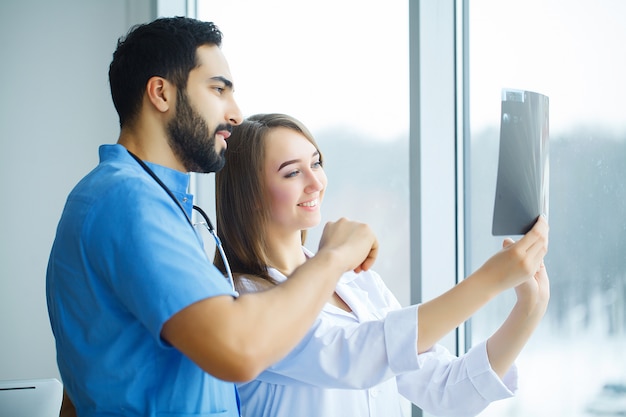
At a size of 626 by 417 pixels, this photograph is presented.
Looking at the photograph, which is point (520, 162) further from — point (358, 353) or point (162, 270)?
point (162, 270)

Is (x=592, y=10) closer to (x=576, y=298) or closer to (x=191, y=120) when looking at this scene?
(x=576, y=298)

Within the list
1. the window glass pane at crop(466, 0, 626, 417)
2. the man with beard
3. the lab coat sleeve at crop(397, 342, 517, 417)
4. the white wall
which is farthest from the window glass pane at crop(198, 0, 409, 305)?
the man with beard

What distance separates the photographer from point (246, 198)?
1.57 meters

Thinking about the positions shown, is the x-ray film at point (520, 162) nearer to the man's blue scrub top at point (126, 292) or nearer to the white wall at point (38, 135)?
the man's blue scrub top at point (126, 292)

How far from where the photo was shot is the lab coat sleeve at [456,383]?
1426 mm

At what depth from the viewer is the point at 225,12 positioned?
2881 millimetres

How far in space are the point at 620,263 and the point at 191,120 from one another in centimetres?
99

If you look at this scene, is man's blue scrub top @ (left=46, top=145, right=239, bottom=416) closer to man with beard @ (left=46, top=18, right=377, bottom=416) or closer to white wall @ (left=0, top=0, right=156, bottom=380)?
man with beard @ (left=46, top=18, right=377, bottom=416)

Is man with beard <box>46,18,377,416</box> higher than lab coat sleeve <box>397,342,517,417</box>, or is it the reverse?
man with beard <box>46,18,377,416</box>

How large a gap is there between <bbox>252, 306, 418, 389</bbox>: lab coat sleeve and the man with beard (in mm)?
158

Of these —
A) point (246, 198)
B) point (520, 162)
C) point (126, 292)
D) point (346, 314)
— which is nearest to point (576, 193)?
point (520, 162)

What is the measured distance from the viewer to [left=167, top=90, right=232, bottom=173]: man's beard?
1.16 m

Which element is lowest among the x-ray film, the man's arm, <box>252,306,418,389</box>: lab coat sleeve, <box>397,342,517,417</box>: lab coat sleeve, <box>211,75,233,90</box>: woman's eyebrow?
<box>397,342,517,417</box>: lab coat sleeve

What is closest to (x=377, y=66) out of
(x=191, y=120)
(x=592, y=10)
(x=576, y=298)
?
(x=592, y=10)
